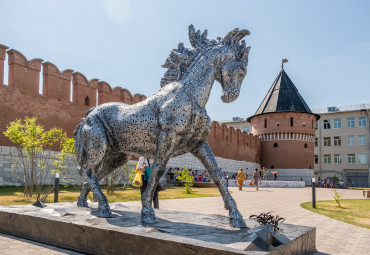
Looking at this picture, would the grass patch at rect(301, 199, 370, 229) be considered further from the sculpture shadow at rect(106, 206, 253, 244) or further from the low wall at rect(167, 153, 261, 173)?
the low wall at rect(167, 153, 261, 173)

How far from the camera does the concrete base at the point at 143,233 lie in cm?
298

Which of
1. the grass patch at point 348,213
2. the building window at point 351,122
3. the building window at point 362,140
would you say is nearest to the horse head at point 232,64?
the grass patch at point 348,213

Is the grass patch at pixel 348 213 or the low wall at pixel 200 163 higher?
the low wall at pixel 200 163

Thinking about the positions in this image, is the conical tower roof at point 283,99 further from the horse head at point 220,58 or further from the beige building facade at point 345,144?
the horse head at point 220,58

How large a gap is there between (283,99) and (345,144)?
13.3 meters

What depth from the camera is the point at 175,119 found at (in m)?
3.98

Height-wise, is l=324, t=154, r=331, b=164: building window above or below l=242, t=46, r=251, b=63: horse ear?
below

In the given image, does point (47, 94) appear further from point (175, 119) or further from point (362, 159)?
point (362, 159)

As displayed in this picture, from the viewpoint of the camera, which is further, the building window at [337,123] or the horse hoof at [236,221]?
the building window at [337,123]

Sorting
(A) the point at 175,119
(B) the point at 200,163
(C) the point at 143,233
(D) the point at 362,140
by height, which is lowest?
(B) the point at 200,163

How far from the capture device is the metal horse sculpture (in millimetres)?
4016

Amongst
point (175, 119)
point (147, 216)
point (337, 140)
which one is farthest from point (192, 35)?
point (337, 140)

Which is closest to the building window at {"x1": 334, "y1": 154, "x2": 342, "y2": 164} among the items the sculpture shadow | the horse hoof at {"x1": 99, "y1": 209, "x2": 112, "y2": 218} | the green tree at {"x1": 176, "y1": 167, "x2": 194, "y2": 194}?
the green tree at {"x1": 176, "y1": 167, "x2": 194, "y2": 194}

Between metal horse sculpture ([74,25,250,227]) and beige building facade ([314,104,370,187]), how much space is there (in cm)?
4511
